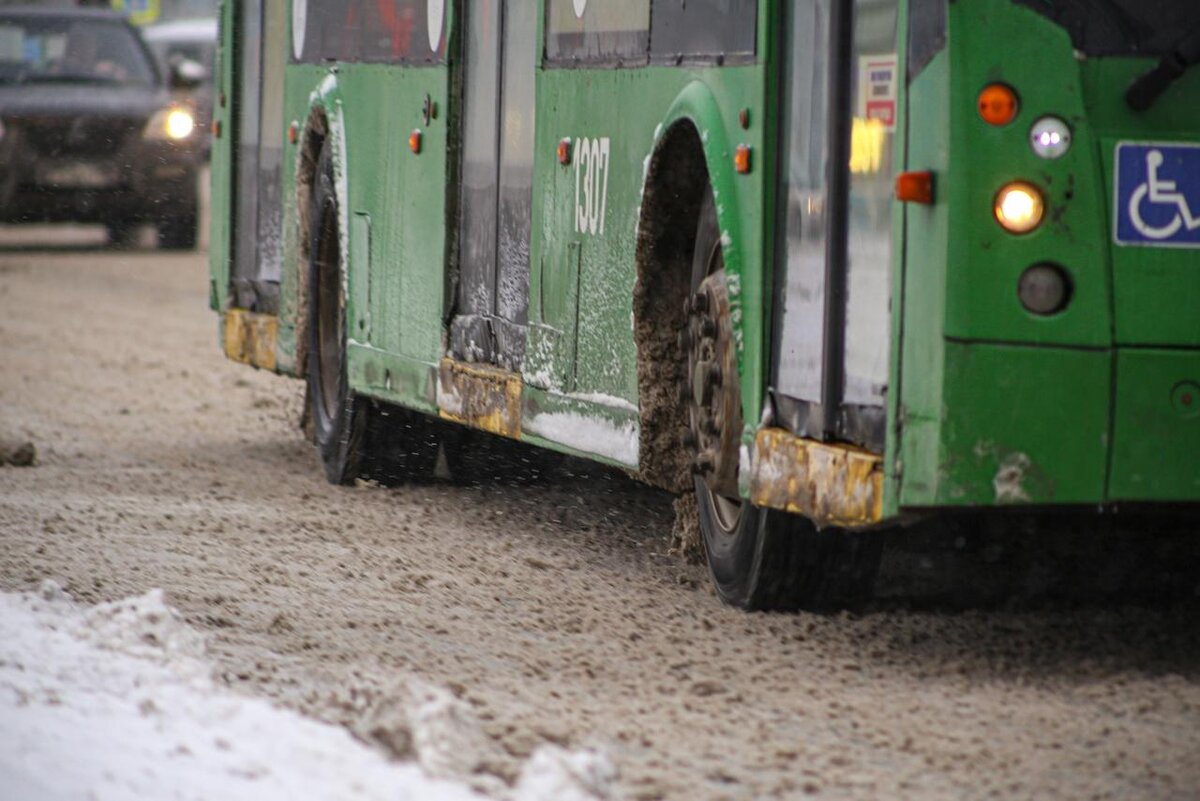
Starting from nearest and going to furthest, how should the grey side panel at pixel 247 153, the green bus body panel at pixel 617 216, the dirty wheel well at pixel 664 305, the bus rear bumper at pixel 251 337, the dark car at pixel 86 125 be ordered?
1. the green bus body panel at pixel 617 216
2. the dirty wheel well at pixel 664 305
3. the bus rear bumper at pixel 251 337
4. the grey side panel at pixel 247 153
5. the dark car at pixel 86 125

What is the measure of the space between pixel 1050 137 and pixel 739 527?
1.58m

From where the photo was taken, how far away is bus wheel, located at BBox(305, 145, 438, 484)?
9406 mm

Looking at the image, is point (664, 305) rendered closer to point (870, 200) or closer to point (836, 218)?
point (836, 218)

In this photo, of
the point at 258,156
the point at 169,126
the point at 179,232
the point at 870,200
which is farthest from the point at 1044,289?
the point at 179,232

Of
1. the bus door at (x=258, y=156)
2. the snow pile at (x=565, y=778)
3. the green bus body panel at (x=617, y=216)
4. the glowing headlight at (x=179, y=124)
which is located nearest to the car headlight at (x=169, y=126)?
the glowing headlight at (x=179, y=124)

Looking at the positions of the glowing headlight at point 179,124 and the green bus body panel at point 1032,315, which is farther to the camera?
the glowing headlight at point 179,124

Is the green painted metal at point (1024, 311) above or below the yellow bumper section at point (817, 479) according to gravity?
above

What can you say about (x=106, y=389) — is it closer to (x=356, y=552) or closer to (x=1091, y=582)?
(x=356, y=552)

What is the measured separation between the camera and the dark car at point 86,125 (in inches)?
829

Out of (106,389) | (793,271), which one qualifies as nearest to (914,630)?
(793,271)

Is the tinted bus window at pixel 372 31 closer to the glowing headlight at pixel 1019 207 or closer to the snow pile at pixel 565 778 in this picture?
the glowing headlight at pixel 1019 207

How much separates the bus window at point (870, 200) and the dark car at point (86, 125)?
1630 centimetres

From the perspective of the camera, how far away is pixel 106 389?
42.2 ft

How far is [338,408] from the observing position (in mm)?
9570
